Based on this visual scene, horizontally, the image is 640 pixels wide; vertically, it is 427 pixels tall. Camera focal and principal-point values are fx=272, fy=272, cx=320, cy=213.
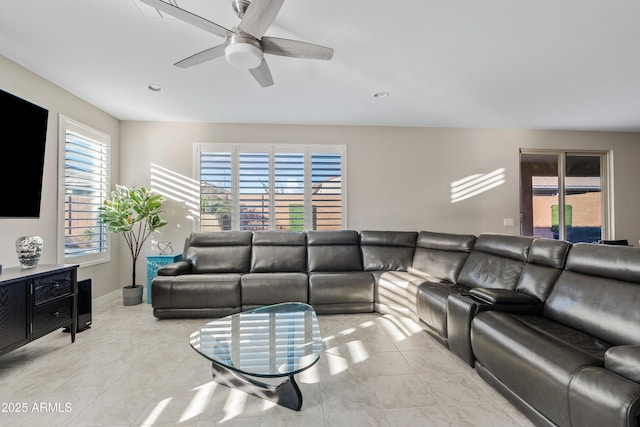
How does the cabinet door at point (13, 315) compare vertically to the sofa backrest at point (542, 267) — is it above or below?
below

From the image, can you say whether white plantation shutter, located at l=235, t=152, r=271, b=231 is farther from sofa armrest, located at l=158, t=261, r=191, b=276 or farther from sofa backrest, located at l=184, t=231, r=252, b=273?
sofa armrest, located at l=158, t=261, r=191, b=276

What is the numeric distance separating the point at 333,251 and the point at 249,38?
2.84m

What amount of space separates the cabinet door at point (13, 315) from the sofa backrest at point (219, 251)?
169cm

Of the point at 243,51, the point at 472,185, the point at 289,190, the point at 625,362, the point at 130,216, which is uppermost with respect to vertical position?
the point at 243,51

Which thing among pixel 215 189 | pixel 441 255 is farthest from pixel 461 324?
pixel 215 189

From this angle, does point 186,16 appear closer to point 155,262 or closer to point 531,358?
point 531,358

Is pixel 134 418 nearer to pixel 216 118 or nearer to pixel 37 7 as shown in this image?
pixel 37 7

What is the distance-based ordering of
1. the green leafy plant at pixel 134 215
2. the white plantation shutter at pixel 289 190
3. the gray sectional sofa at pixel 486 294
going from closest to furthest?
1. the gray sectional sofa at pixel 486 294
2. the green leafy plant at pixel 134 215
3. the white plantation shutter at pixel 289 190

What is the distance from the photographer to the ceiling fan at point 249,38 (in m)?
1.50

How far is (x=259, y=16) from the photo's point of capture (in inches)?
61.8

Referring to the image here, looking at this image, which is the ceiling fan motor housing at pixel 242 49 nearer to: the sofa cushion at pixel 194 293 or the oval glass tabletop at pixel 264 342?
the oval glass tabletop at pixel 264 342

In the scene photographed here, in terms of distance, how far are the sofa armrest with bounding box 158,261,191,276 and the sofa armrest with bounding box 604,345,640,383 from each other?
375 centimetres

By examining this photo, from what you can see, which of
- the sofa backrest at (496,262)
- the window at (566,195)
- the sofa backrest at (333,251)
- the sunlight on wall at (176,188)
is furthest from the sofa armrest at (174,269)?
the window at (566,195)

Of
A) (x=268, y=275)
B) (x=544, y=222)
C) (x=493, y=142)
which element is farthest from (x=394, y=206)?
(x=544, y=222)
